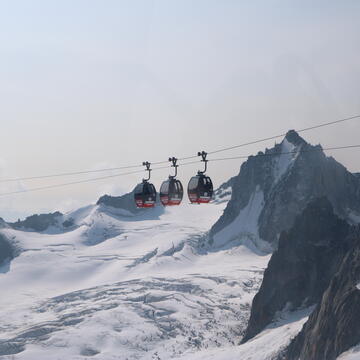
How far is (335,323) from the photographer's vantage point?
152500 millimetres

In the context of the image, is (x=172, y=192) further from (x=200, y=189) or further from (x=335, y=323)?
(x=335, y=323)

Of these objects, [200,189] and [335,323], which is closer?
[200,189]

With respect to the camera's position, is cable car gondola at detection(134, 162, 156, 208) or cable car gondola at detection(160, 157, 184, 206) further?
cable car gondola at detection(134, 162, 156, 208)

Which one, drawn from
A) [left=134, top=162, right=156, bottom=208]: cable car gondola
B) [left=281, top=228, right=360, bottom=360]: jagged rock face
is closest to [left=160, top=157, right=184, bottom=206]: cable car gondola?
[left=134, top=162, right=156, bottom=208]: cable car gondola

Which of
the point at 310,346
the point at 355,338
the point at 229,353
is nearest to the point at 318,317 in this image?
the point at 310,346

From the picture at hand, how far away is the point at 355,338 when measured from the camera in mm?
143250

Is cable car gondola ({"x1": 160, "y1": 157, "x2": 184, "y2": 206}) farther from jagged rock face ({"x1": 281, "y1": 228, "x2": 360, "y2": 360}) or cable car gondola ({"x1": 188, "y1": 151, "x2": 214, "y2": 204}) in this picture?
jagged rock face ({"x1": 281, "y1": 228, "x2": 360, "y2": 360})

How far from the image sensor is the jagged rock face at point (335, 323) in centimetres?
14600

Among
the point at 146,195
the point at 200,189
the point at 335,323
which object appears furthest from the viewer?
the point at 335,323

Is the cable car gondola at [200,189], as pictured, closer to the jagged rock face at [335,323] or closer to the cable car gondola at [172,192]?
the cable car gondola at [172,192]

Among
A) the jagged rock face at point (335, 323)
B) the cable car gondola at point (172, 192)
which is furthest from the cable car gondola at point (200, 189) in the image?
the jagged rock face at point (335, 323)

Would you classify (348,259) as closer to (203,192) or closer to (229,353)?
(229,353)

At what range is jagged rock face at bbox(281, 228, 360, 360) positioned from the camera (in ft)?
479

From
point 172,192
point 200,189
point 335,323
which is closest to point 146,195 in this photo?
point 172,192
